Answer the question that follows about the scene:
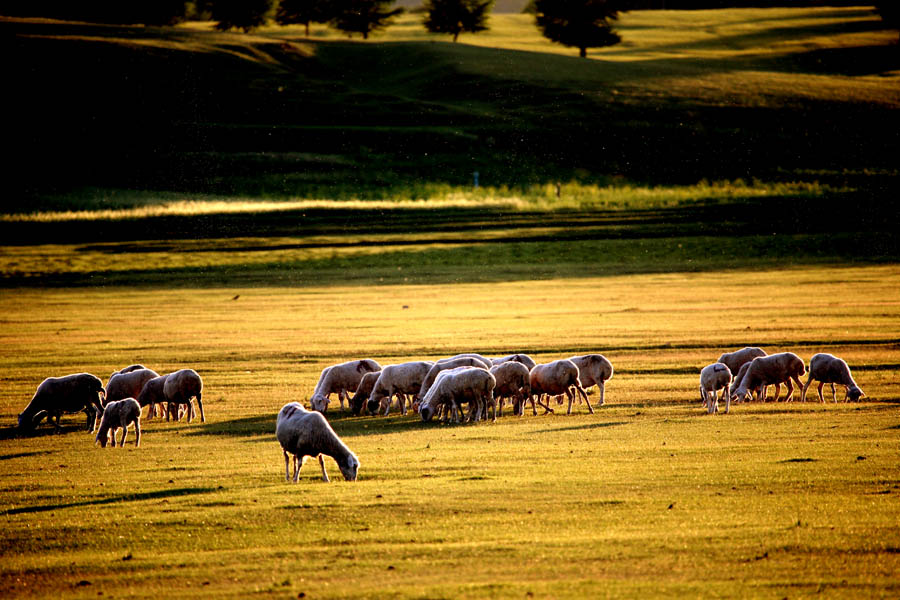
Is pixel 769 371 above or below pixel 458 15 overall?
below

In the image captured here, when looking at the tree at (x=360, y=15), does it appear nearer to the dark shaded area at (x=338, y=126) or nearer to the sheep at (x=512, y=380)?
the dark shaded area at (x=338, y=126)

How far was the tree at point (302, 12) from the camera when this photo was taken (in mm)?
157125

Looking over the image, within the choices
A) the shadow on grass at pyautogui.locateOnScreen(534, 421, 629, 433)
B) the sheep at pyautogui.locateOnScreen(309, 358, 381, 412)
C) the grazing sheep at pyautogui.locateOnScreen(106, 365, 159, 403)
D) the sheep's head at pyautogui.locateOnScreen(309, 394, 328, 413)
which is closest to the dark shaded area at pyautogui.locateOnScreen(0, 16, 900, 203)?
the grazing sheep at pyautogui.locateOnScreen(106, 365, 159, 403)

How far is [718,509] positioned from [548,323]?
2209 cm

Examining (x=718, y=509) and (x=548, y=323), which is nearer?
(x=718, y=509)

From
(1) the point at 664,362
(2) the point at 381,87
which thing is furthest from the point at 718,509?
(2) the point at 381,87

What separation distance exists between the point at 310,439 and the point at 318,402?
248 inches

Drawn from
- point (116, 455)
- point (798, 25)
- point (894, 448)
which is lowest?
point (116, 455)

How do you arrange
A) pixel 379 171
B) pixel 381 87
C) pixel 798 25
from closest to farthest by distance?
pixel 379 171 → pixel 381 87 → pixel 798 25

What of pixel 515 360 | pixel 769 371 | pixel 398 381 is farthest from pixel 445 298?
pixel 769 371

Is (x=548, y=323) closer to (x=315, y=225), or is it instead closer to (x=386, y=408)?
(x=386, y=408)

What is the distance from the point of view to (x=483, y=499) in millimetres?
11906

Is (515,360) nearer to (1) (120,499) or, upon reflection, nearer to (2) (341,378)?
(2) (341,378)

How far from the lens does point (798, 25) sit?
16788 cm
